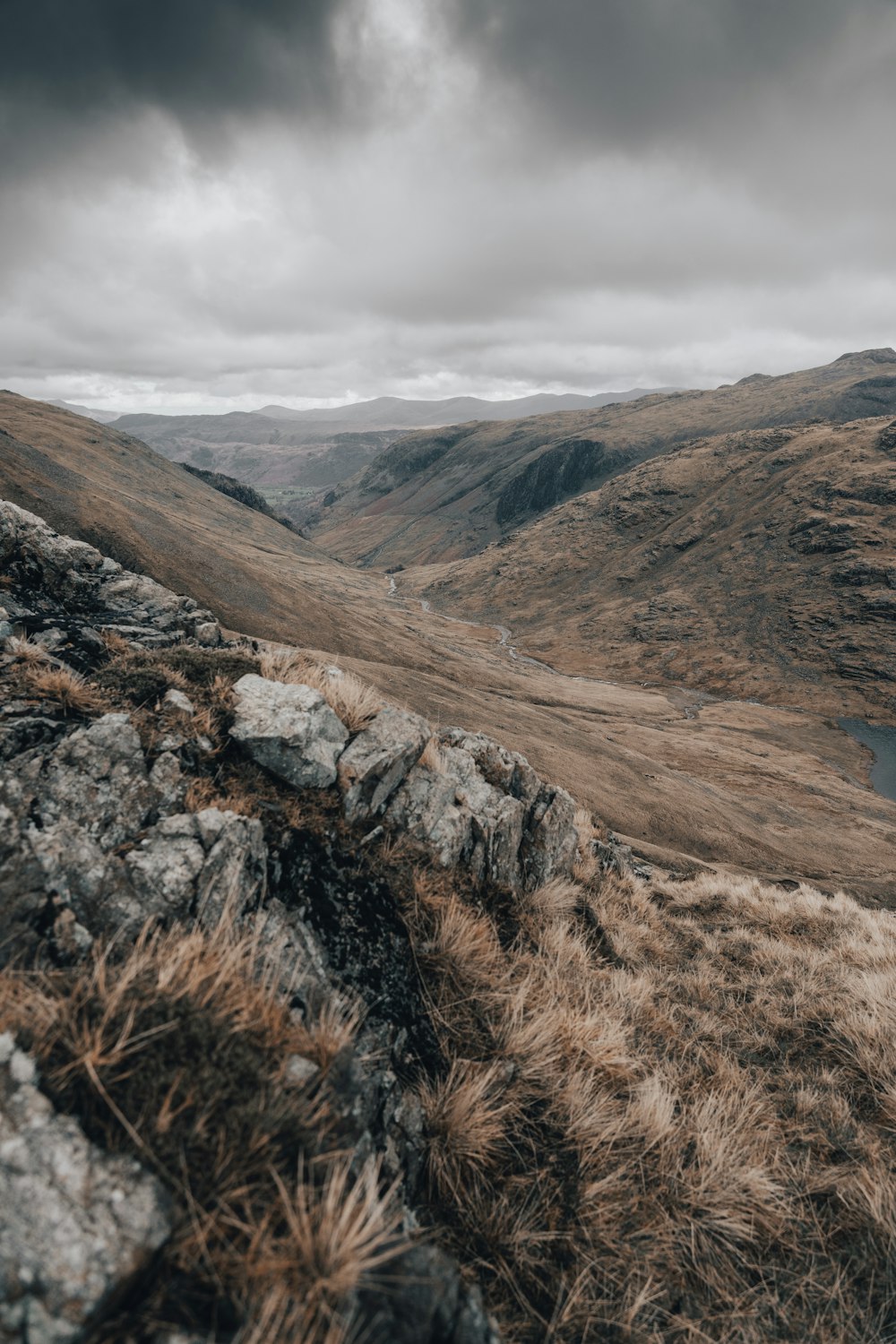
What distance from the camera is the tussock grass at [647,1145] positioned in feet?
11.4

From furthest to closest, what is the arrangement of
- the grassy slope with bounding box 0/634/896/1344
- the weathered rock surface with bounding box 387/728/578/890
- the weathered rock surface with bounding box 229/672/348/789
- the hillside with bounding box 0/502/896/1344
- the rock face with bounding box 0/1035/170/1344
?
the weathered rock surface with bounding box 387/728/578/890 → the weathered rock surface with bounding box 229/672/348/789 → the grassy slope with bounding box 0/634/896/1344 → the hillside with bounding box 0/502/896/1344 → the rock face with bounding box 0/1035/170/1344

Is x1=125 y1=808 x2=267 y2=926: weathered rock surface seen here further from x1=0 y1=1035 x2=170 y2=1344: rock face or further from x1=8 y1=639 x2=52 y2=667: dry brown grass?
x1=8 y1=639 x2=52 y2=667: dry brown grass

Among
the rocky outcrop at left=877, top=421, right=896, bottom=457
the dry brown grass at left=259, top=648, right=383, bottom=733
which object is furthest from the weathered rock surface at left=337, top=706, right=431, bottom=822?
the rocky outcrop at left=877, top=421, right=896, bottom=457

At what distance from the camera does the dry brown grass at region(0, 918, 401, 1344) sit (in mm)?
2232

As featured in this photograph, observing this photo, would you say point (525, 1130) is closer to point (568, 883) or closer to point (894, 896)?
point (568, 883)

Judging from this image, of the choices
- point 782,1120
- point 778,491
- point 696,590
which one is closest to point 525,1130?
point 782,1120

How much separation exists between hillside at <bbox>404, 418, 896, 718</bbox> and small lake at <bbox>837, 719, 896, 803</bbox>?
13.7ft

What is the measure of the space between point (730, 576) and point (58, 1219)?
133042 mm

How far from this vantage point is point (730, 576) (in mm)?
116500

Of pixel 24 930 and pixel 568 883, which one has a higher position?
pixel 24 930

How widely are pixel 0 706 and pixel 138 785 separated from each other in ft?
5.55

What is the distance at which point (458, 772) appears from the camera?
28.4ft

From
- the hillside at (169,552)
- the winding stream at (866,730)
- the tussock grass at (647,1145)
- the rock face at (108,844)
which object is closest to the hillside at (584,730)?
the hillside at (169,552)

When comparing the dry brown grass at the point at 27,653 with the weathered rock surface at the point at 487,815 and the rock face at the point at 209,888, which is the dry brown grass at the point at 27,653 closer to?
the rock face at the point at 209,888
